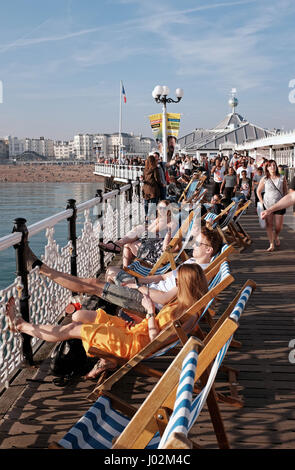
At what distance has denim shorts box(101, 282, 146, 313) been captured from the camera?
10.5ft

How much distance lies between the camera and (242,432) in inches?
96.5

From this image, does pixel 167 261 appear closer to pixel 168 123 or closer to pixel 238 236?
pixel 238 236

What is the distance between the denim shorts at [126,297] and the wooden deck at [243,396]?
17.5 inches

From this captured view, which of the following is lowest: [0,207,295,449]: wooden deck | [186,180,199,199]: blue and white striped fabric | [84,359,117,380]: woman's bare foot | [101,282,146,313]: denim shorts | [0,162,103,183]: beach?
[0,207,295,449]: wooden deck

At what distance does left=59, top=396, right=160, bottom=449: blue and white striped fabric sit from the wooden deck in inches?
17.7

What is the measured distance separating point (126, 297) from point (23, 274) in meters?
0.72

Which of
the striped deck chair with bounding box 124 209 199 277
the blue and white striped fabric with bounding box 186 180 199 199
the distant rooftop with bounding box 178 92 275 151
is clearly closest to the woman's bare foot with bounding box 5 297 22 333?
the striped deck chair with bounding box 124 209 199 277

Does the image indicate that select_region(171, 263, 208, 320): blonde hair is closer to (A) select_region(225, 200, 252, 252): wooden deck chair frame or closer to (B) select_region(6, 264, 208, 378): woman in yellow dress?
(B) select_region(6, 264, 208, 378): woman in yellow dress

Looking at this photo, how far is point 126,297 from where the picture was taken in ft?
10.5

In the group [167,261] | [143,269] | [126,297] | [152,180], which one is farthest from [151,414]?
[152,180]

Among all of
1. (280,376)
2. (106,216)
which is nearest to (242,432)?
(280,376)

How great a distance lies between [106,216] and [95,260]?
1.14 meters

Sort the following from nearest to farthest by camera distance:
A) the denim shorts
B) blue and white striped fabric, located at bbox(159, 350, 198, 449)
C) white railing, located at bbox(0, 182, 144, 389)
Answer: blue and white striped fabric, located at bbox(159, 350, 198, 449) < white railing, located at bbox(0, 182, 144, 389) < the denim shorts
